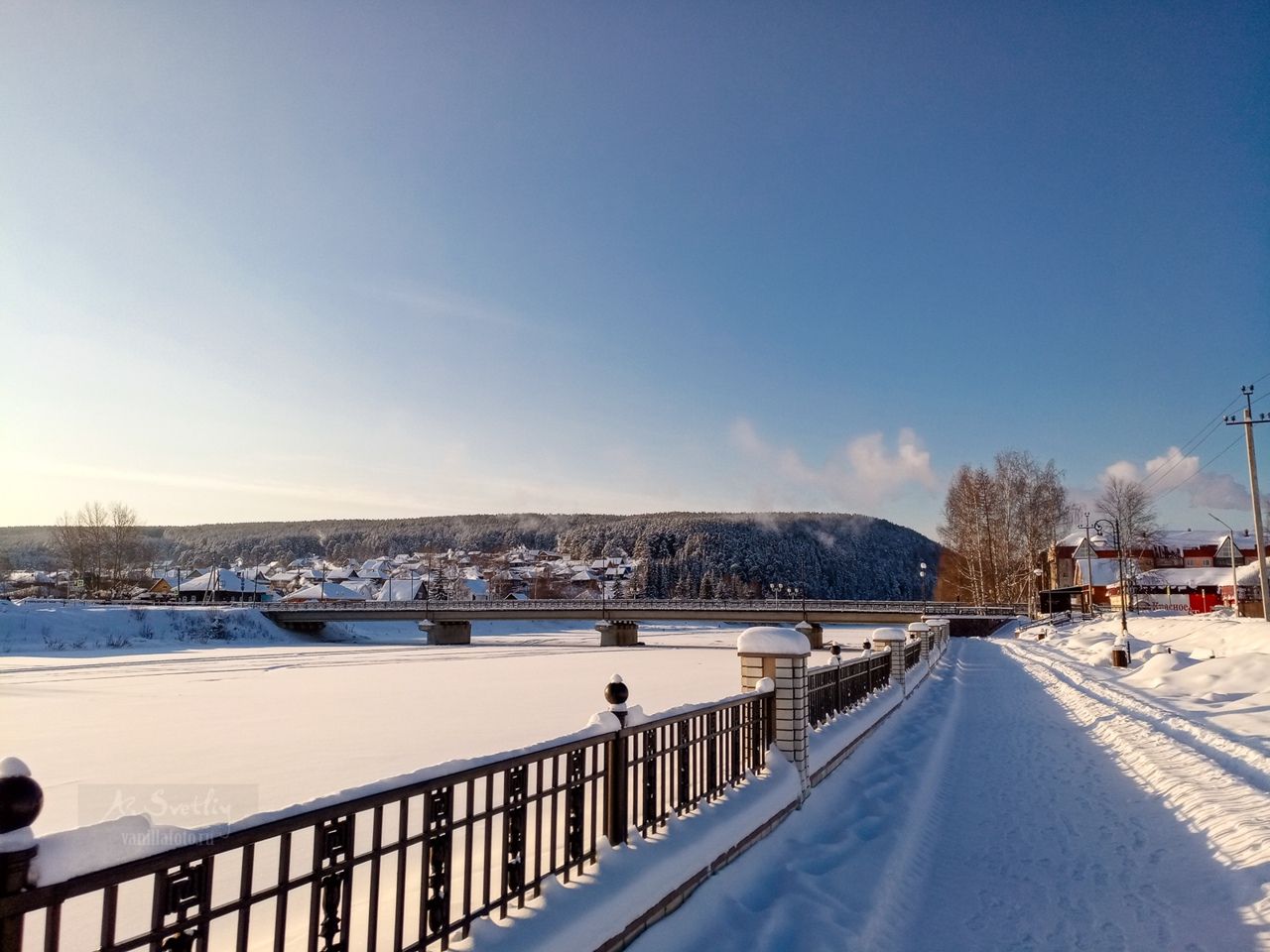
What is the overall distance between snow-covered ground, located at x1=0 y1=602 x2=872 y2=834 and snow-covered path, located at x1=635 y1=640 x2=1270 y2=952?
145 inches

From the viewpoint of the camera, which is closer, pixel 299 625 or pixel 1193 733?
pixel 1193 733

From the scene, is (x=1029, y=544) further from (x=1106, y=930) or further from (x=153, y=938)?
(x=153, y=938)

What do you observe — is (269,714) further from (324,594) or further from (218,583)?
(324,594)

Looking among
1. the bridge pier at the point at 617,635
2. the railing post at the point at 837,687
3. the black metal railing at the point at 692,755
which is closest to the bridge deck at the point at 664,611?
the bridge pier at the point at 617,635

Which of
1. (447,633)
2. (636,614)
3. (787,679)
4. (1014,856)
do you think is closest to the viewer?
(1014,856)

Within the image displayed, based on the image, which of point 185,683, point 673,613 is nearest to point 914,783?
point 185,683

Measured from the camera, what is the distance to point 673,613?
63938 millimetres

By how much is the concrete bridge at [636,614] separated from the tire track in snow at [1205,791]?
A: 145ft

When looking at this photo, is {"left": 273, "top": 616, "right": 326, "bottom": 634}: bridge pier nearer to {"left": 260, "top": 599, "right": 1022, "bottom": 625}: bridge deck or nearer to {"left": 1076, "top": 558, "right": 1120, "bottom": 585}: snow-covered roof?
{"left": 260, "top": 599, "right": 1022, "bottom": 625}: bridge deck

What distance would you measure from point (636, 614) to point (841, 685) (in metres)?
54.0

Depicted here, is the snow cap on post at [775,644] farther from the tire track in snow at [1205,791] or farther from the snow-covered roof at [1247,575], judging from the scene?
the snow-covered roof at [1247,575]

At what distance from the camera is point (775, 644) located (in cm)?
873

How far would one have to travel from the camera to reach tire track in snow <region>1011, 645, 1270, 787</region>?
9.85 metres

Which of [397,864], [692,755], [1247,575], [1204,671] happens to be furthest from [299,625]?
[1247,575]
